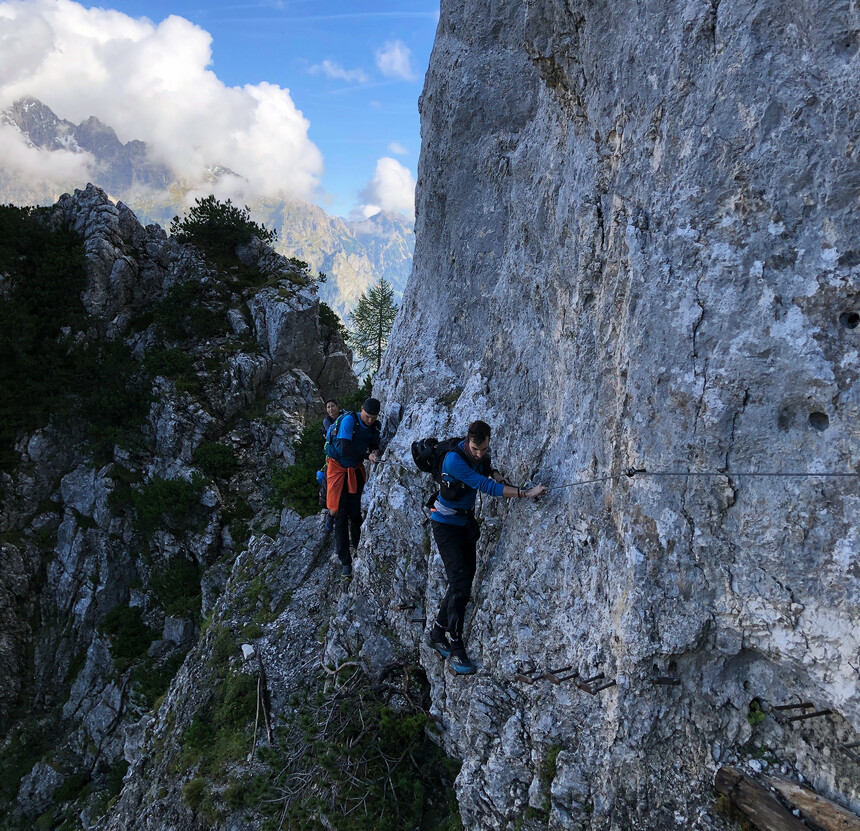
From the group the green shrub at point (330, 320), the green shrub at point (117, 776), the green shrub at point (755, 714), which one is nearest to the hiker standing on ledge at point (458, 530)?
the green shrub at point (755, 714)

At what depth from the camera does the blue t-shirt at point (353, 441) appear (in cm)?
1016

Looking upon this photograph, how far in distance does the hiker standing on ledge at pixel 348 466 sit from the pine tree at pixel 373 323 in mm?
31128

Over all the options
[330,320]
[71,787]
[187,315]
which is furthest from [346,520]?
[330,320]

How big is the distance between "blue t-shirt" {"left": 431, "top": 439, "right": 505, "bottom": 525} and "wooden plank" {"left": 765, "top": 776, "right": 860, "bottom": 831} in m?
3.69

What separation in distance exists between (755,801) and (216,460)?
24.2 metres

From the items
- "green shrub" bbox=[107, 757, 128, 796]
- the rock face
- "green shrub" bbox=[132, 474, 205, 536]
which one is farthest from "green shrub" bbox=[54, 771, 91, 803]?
"green shrub" bbox=[132, 474, 205, 536]

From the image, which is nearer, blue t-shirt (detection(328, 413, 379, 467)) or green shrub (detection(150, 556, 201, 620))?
blue t-shirt (detection(328, 413, 379, 467))

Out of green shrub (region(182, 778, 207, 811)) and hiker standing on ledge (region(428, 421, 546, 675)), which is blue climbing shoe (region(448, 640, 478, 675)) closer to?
hiker standing on ledge (region(428, 421, 546, 675))

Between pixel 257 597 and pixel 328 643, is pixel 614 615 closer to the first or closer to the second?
pixel 328 643

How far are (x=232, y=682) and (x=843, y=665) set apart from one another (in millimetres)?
10436

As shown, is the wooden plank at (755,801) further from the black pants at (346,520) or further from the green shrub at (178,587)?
the green shrub at (178,587)

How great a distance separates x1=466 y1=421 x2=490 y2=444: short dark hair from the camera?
6.61 m

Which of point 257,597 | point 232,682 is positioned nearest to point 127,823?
point 232,682

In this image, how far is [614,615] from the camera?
5516mm
